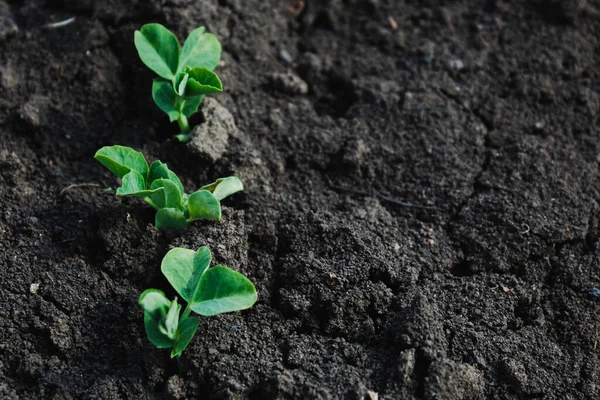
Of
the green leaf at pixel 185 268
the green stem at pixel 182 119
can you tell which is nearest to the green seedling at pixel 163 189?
the green leaf at pixel 185 268

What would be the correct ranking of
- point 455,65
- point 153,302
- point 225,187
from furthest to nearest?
point 455,65 → point 225,187 → point 153,302

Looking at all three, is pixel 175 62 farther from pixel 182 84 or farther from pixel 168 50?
pixel 182 84

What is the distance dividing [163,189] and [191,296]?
0.36m

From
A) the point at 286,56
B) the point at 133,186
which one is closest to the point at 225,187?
the point at 133,186

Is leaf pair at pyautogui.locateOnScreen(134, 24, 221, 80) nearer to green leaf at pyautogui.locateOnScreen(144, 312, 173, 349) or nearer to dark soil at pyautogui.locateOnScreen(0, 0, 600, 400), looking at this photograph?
dark soil at pyautogui.locateOnScreen(0, 0, 600, 400)

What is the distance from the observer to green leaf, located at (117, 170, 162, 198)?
1.92 m

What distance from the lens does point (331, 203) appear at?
2361 millimetres

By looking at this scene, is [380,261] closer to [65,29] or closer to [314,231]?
[314,231]

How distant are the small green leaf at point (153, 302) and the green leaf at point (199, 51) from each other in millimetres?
840

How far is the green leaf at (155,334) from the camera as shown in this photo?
Result: 1815 mm

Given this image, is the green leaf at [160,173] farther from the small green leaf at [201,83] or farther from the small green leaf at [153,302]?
the small green leaf at [153,302]

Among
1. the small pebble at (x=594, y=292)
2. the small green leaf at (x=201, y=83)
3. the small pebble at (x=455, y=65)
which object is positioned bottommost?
the small pebble at (x=594, y=292)

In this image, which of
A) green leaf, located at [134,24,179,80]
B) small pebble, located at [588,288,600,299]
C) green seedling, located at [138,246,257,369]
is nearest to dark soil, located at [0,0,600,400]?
small pebble, located at [588,288,600,299]

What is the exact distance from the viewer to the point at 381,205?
2.36m
